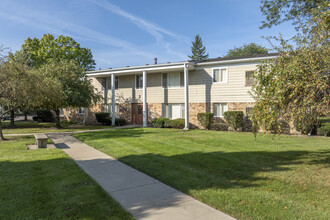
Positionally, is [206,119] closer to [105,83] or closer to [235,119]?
[235,119]

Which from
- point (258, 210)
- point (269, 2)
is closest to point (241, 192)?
point (258, 210)

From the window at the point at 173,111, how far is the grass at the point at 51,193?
43.6ft

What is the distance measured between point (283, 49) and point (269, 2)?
437 inches

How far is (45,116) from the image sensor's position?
28.1 metres

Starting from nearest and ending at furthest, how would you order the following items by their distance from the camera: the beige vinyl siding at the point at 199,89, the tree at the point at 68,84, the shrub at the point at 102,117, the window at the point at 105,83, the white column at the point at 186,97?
the beige vinyl siding at the point at 199,89 → the tree at the point at 68,84 → the white column at the point at 186,97 → the shrub at the point at 102,117 → the window at the point at 105,83

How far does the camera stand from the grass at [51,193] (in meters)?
3.98

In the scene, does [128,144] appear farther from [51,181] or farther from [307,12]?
[307,12]

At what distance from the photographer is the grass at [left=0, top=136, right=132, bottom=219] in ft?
13.0

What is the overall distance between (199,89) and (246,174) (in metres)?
13.2

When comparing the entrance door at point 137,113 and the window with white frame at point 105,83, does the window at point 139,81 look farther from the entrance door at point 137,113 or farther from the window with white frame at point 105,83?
the window with white frame at point 105,83

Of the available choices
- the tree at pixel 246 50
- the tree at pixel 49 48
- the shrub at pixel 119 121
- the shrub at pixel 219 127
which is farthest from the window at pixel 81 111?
the tree at pixel 246 50

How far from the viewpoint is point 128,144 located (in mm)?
10906

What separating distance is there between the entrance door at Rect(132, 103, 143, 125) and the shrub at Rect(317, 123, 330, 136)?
571 inches

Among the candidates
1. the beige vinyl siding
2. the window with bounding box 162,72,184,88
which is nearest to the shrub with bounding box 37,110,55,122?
the beige vinyl siding
